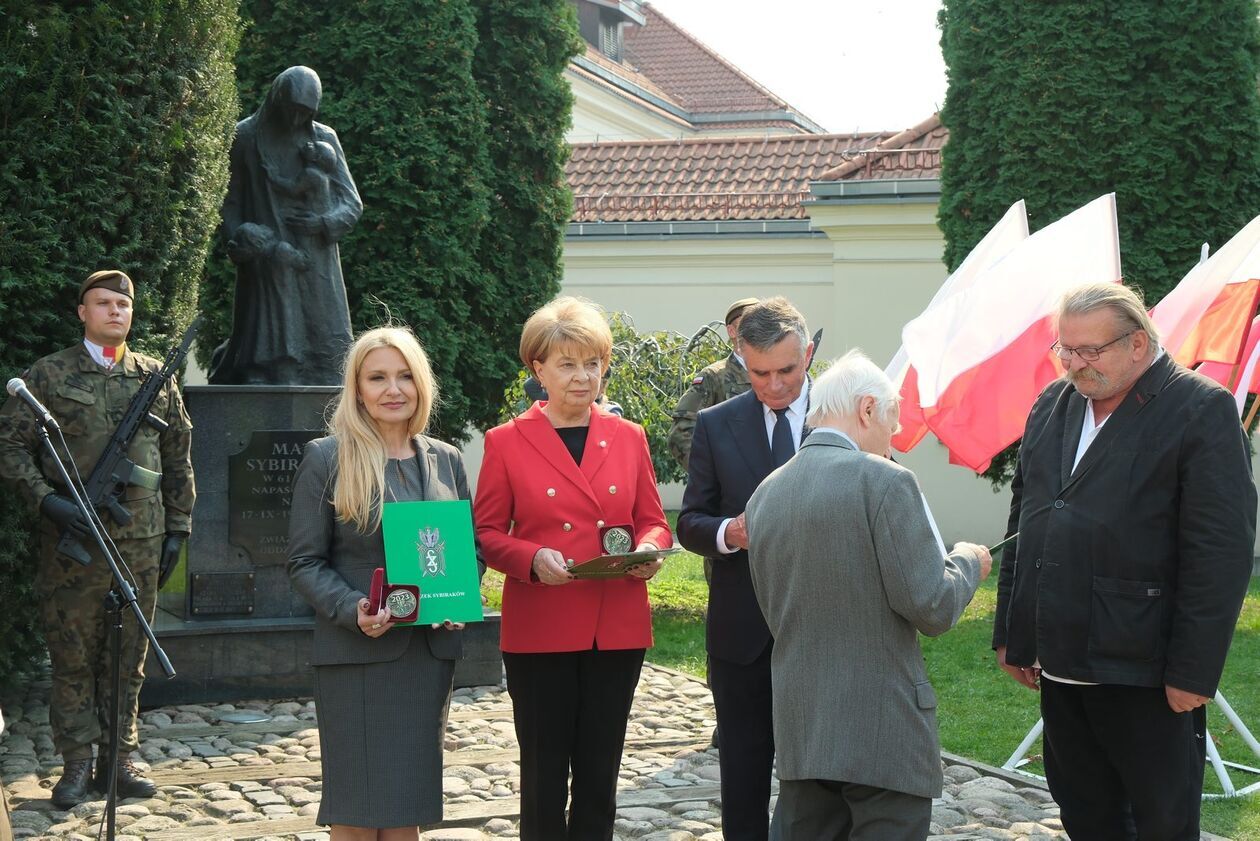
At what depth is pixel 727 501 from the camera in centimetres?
509

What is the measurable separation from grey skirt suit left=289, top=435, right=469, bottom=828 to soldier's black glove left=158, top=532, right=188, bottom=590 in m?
2.76

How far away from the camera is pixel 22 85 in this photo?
7.31 meters

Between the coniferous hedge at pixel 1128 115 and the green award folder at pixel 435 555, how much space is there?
10.8 meters

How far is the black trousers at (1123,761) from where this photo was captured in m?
4.26

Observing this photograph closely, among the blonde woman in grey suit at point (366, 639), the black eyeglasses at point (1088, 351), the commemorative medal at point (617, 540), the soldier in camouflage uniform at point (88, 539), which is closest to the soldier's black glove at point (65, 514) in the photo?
the soldier in camouflage uniform at point (88, 539)

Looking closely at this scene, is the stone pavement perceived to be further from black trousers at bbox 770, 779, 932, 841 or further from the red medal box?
the red medal box

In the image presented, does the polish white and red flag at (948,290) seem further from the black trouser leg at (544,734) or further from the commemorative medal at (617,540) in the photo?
the black trouser leg at (544,734)

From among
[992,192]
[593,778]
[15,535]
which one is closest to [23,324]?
[15,535]

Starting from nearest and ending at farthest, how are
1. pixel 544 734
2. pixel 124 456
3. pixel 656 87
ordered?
pixel 544 734 < pixel 124 456 < pixel 656 87

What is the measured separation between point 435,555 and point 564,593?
52 cm

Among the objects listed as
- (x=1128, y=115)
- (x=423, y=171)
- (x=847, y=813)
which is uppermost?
(x=1128, y=115)

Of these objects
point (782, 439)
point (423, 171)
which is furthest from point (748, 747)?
point (423, 171)

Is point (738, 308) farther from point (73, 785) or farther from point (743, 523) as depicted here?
point (73, 785)

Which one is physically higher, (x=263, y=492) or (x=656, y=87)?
(x=656, y=87)
